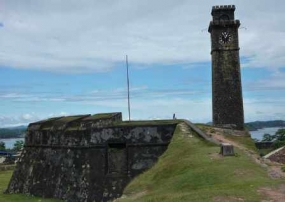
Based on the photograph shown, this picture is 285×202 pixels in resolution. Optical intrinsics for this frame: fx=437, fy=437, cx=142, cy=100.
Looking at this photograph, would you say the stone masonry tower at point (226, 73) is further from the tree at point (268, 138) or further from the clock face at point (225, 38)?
the tree at point (268, 138)

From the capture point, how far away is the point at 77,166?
17.0 metres

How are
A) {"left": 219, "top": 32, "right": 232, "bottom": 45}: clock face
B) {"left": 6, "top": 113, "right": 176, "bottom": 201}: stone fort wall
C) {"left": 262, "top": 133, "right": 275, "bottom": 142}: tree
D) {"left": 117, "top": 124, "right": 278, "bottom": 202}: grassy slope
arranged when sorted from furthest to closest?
{"left": 262, "top": 133, "right": 275, "bottom": 142}: tree, {"left": 219, "top": 32, "right": 232, "bottom": 45}: clock face, {"left": 6, "top": 113, "right": 176, "bottom": 201}: stone fort wall, {"left": 117, "top": 124, "right": 278, "bottom": 202}: grassy slope

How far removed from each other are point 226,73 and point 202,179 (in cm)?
1707

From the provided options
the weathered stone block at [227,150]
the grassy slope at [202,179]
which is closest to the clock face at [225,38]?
the grassy slope at [202,179]

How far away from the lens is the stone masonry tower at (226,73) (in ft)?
84.2

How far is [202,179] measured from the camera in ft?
30.8

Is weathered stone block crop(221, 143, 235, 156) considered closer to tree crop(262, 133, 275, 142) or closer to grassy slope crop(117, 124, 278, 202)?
grassy slope crop(117, 124, 278, 202)

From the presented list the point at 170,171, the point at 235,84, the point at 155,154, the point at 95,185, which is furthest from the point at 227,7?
the point at 170,171

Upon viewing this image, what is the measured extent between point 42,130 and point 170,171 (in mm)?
8869

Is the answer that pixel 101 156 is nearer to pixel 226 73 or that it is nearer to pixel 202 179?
pixel 202 179

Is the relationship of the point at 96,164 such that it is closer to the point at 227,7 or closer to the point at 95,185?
the point at 95,185

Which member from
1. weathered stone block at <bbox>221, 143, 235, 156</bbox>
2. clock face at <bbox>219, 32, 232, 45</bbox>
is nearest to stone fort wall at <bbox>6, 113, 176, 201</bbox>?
weathered stone block at <bbox>221, 143, 235, 156</bbox>

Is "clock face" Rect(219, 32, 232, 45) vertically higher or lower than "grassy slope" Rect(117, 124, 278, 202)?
higher

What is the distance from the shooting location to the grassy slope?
785cm
